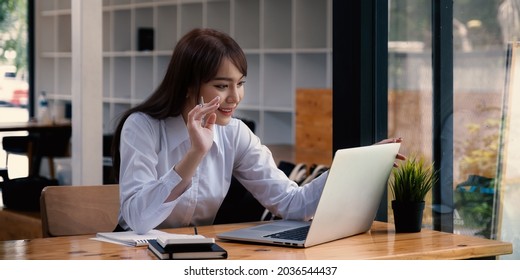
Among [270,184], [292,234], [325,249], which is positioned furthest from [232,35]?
[325,249]

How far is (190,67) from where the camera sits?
2.86 m

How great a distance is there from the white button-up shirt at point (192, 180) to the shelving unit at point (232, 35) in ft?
15.1

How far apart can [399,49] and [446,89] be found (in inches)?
11.2

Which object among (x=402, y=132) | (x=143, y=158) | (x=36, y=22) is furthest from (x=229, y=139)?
(x=36, y=22)

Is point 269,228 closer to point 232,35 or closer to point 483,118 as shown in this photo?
point 483,118

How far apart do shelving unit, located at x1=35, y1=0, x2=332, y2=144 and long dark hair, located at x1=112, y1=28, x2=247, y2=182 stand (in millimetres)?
4741

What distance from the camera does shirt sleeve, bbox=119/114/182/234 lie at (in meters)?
2.56

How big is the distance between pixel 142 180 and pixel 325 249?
1.98ft

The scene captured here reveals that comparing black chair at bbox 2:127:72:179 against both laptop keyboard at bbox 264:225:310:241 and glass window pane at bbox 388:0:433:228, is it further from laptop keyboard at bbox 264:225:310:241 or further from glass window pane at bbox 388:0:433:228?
laptop keyboard at bbox 264:225:310:241

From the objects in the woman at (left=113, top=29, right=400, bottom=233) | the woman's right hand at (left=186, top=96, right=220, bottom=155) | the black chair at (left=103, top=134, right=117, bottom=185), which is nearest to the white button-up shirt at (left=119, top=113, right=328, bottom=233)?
the woman at (left=113, top=29, right=400, bottom=233)

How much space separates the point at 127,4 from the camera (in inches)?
403
